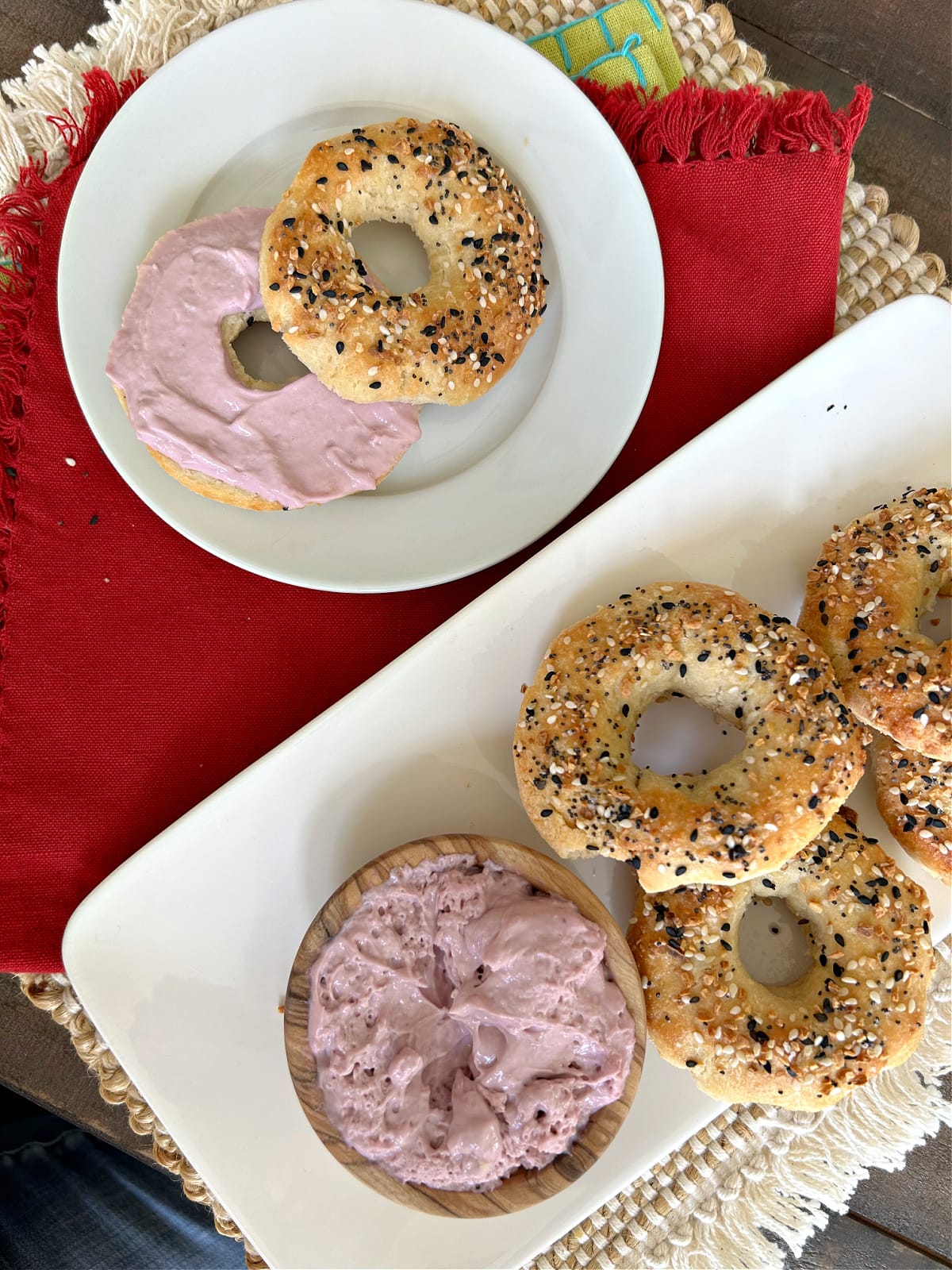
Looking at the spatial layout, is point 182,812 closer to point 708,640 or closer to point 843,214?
point 708,640

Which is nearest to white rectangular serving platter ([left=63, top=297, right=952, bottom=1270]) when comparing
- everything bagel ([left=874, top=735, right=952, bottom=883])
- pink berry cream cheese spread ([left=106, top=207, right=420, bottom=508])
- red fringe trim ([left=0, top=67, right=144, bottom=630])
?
everything bagel ([left=874, top=735, right=952, bottom=883])

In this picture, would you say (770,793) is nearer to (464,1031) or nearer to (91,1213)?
(464,1031)

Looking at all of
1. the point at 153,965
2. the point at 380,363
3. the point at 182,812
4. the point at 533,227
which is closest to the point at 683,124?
the point at 533,227

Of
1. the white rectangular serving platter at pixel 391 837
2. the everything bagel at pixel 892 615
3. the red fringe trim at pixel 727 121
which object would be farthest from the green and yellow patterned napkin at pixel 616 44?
the everything bagel at pixel 892 615

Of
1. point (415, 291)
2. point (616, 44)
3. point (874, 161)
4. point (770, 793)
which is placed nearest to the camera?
point (770, 793)

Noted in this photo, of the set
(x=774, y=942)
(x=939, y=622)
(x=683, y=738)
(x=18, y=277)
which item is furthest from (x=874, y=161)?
(x=18, y=277)

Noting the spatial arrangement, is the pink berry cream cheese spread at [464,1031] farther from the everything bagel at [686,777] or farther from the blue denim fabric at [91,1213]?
the blue denim fabric at [91,1213]
